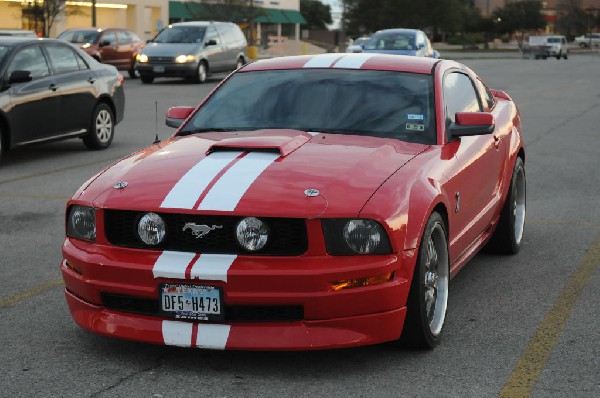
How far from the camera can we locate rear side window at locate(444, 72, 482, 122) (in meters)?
6.73

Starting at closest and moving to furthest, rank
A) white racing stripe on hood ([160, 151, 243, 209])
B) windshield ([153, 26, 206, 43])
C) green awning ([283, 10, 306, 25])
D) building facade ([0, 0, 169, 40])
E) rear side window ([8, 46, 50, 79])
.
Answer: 1. white racing stripe on hood ([160, 151, 243, 209])
2. rear side window ([8, 46, 50, 79])
3. windshield ([153, 26, 206, 43])
4. building facade ([0, 0, 169, 40])
5. green awning ([283, 10, 306, 25])

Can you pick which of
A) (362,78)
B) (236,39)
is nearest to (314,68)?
(362,78)

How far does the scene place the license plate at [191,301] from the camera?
16.0 ft

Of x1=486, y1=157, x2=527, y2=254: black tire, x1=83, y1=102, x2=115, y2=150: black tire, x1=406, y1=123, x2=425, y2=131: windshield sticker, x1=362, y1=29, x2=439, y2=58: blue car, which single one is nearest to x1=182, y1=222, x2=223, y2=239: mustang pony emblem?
x1=406, y1=123, x2=425, y2=131: windshield sticker

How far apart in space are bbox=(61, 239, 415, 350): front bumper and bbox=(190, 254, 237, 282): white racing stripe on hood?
0.8 inches

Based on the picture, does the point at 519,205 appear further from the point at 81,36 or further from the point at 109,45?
the point at 81,36

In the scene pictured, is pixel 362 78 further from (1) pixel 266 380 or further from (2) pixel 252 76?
(1) pixel 266 380

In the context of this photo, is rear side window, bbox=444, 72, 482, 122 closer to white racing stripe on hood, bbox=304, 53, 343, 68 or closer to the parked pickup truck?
white racing stripe on hood, bbox=304, 53, 343, 68

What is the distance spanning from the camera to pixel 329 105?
21.2 ft

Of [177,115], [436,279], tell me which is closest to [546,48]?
[177,115]

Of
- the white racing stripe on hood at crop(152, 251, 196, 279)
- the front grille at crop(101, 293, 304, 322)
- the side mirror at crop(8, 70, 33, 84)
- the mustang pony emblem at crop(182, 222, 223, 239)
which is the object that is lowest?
the front grille at crop(101, 293, 304, 322)

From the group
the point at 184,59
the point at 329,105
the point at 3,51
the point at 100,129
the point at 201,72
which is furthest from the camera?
the point at 201,72

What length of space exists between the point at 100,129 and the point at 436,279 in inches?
389

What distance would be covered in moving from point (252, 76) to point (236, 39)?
2748cm
